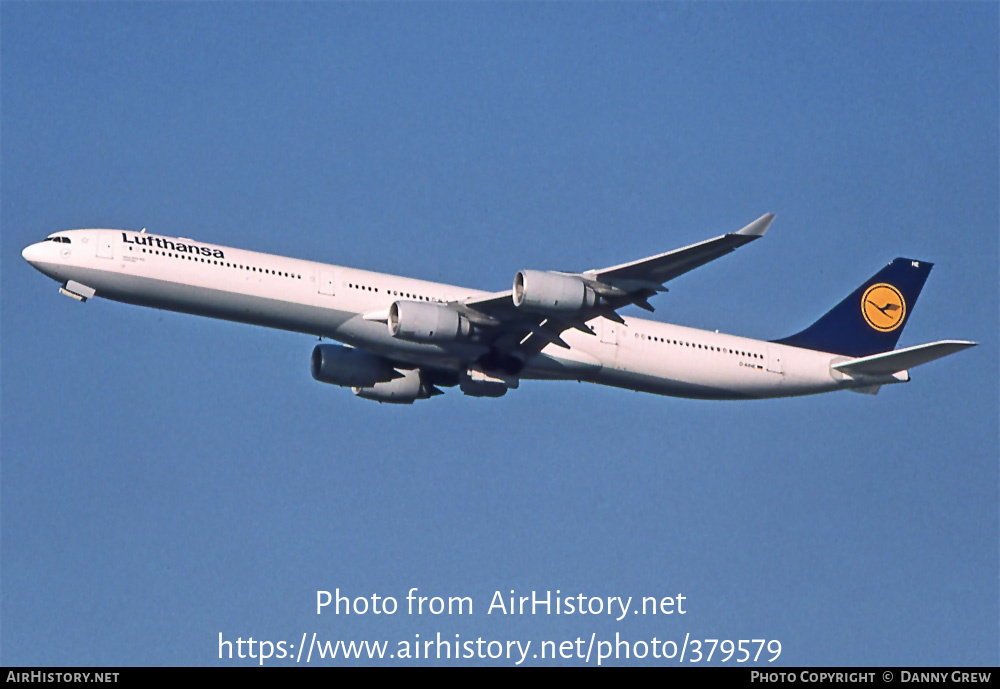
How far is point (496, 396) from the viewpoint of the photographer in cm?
4834

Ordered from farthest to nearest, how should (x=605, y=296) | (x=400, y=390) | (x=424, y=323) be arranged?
(x=400, y=390)
(x=424, y=323)
(x=605, y=296)

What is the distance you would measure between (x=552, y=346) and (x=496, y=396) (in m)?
2.80

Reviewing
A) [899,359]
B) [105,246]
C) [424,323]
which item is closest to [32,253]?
[105,246]

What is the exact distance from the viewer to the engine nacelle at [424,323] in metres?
43.6

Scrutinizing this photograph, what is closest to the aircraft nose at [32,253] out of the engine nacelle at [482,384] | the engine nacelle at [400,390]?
the engine nacelle at [400,390]

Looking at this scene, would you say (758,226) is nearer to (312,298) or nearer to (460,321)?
(460,321)

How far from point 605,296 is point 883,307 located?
1742 centimetres

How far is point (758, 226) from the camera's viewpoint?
37.6 metres

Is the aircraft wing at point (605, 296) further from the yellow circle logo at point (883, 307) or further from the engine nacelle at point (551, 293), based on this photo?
the yellow circle logo at point (883, 307)

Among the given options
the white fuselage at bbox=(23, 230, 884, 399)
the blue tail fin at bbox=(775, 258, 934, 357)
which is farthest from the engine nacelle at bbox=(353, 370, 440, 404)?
the blue tail fin at bbox=(775, 258, 934, 357)

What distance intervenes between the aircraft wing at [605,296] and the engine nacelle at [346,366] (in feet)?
17.4
